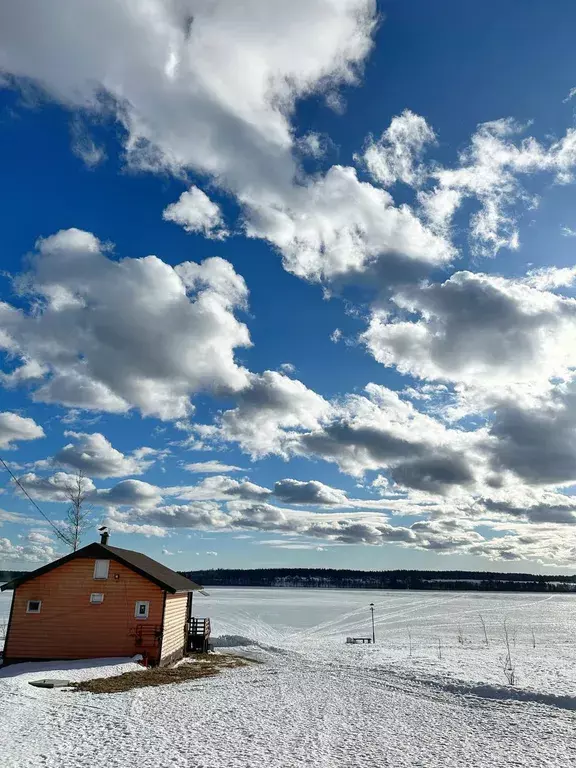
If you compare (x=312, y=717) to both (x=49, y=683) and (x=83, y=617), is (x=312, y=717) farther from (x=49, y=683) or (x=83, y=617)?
(x=83, y=617)

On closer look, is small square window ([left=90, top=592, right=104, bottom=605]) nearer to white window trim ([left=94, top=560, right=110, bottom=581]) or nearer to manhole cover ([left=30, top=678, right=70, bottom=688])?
white window trim ([left=94, top=560, right=110, bottom=581])

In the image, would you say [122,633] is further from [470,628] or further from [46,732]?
[470,628]

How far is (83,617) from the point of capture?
82.6 ft

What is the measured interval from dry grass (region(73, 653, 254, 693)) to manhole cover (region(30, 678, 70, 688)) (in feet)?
1.31

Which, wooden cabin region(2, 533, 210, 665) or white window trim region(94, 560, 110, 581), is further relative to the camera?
white window trim region(94, 560, 110, 581)

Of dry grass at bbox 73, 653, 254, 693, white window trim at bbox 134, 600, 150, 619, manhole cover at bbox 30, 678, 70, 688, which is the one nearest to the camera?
manhole cover at bbox 30, 678, 70, 688

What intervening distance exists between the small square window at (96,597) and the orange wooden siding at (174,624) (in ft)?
9.97

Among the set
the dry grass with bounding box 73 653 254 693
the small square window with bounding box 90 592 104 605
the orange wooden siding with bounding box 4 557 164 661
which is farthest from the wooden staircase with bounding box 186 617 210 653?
the small square window with bounding box 90 592 104 605

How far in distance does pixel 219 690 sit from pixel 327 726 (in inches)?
252

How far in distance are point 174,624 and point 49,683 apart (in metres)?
9.61

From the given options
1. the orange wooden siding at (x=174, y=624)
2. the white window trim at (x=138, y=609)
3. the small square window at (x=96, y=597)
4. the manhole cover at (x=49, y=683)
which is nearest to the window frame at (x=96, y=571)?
the small square window at (x=96, y=597)

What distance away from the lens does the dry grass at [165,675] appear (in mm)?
19252

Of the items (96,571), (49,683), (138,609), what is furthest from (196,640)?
(49,683)

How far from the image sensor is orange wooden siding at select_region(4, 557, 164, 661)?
977 inches
